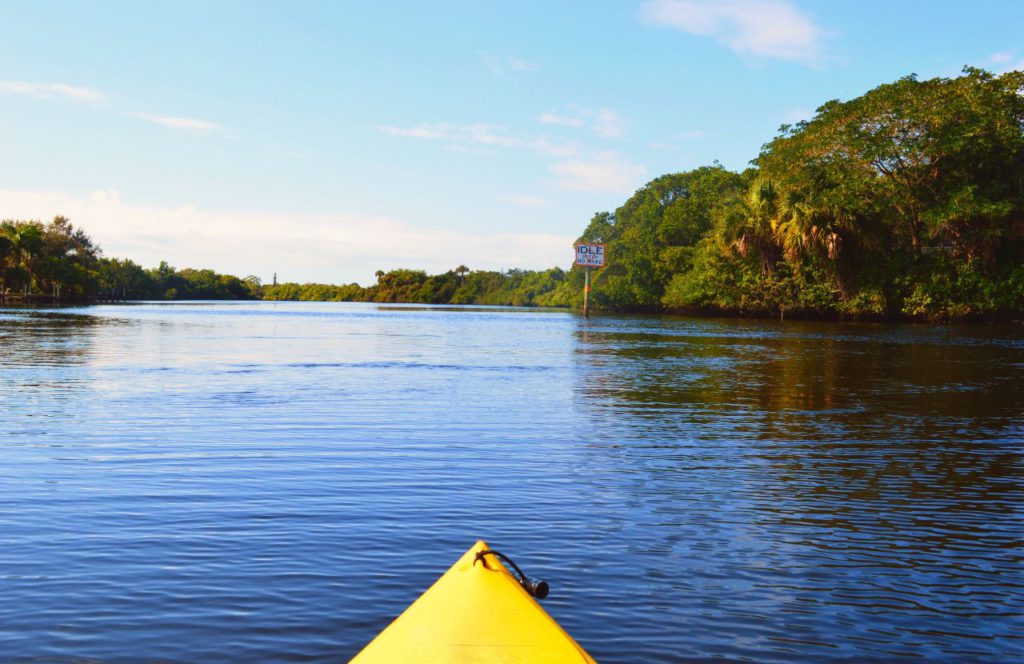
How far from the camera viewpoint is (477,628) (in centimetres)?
371

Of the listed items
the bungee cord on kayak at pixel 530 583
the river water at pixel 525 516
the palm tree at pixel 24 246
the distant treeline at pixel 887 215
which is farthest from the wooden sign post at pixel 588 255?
the bungee cord on kayak at pixel 530 583

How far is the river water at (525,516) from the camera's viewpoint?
516cm

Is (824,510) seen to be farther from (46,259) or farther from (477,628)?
(46,259)

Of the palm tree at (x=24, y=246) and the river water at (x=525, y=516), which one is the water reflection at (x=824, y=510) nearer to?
the river water at (x=525, y=516)

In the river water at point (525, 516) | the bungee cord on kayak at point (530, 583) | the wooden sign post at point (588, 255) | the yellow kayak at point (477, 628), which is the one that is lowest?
the river water at point (525, 516)

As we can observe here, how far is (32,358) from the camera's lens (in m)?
25.9

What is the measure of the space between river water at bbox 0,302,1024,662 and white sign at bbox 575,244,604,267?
194 feet

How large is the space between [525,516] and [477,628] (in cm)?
424

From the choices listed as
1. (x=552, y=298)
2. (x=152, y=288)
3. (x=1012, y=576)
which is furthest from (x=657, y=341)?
(x=152, y=288)

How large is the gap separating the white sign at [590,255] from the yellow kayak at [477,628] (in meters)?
74.0

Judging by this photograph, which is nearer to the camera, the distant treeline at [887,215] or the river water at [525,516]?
the river water at [525,516]

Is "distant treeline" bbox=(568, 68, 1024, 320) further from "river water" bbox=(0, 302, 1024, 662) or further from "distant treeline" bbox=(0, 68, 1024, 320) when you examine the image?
"river water" bbox=(0, 302, 1024, 662)

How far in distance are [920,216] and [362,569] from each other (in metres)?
56.3

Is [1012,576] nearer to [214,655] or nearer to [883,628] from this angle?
[883,628]
